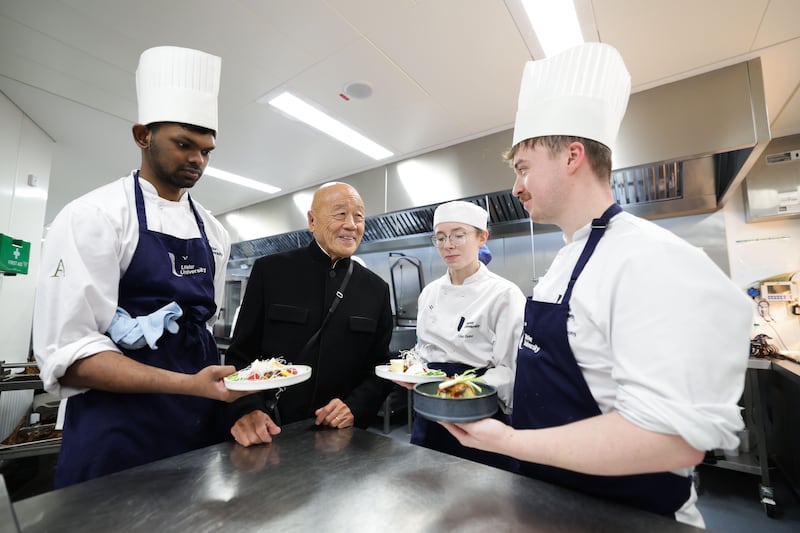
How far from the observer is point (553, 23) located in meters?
2.43

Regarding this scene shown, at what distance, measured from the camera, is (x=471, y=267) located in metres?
2.36

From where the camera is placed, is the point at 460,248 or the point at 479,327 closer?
the point at 479,327

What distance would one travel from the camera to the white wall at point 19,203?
3750 mm

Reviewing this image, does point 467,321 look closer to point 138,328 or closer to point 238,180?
point 138,328

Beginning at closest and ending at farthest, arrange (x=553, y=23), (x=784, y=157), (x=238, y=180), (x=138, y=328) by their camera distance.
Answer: (x=138, y=328) < (x=553, y=23) < (x=784, y=157) < (x=238, y=180)

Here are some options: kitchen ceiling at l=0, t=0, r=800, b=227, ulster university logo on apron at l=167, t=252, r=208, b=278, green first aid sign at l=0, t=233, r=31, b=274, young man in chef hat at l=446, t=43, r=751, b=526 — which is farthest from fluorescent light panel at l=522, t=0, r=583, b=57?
green first aid sign at l=0, t=233, r=31, b=274

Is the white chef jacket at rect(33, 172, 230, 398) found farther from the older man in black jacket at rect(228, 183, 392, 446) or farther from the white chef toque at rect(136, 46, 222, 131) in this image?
the older man in black jacket at rect(228, 183, 392, 446)

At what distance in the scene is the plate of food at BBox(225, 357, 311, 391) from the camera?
1025 mm

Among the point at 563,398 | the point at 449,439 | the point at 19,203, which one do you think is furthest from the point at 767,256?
the point at 19,203

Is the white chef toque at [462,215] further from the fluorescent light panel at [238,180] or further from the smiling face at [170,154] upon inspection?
the fluorescent light panel at [238,180]

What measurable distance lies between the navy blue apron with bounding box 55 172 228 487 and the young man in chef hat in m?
0.92

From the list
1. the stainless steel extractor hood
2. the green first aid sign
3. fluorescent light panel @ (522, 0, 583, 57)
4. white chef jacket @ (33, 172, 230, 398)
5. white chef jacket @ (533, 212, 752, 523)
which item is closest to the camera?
white chef jacket @ (533, 212, 752, 523)

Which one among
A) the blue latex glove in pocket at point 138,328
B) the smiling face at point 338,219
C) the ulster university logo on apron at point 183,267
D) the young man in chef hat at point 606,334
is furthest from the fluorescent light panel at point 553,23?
the blue latex glove in pocket at point 138,328

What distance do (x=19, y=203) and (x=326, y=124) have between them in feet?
12.2
